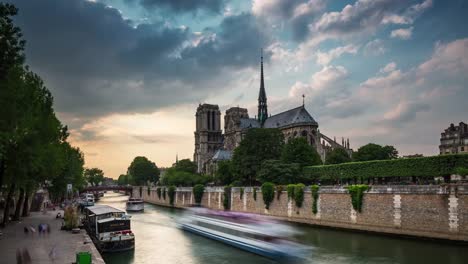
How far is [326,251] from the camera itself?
2905 centimetres

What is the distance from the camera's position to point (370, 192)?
36.4 metres

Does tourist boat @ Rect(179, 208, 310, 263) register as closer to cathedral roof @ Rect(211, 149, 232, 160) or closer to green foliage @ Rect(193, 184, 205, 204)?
green foliage @ Rect(193, 184, 205, 204)

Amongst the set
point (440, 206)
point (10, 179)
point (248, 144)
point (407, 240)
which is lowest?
point (407, 240)

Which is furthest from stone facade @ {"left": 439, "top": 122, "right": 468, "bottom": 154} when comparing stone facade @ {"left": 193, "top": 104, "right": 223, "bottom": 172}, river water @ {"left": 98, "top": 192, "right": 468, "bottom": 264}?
river water @ {"left": 98, "top": 192, "right": 468, "bottom": 264}

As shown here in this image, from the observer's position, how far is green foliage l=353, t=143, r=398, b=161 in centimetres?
7519

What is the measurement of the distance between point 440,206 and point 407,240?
131 inches

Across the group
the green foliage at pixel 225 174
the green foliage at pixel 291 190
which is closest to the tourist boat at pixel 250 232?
the green foliage at pixel 291 190

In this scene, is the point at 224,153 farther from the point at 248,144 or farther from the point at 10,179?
the point at 10,179

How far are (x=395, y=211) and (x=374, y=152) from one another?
43.1 meters

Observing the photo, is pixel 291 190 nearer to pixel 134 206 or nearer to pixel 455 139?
pixel 134 206

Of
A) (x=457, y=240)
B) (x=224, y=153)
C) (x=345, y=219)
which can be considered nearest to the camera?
(x=457, y=240)

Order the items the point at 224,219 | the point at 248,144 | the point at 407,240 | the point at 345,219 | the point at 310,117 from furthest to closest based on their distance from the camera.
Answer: the point at 310,117
the point at 248,144
the point at 345,219
the point at 224,219
the point at 407,240

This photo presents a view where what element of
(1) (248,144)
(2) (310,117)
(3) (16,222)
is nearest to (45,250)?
(3) (16,222)

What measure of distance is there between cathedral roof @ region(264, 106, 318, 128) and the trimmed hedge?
146 ft
